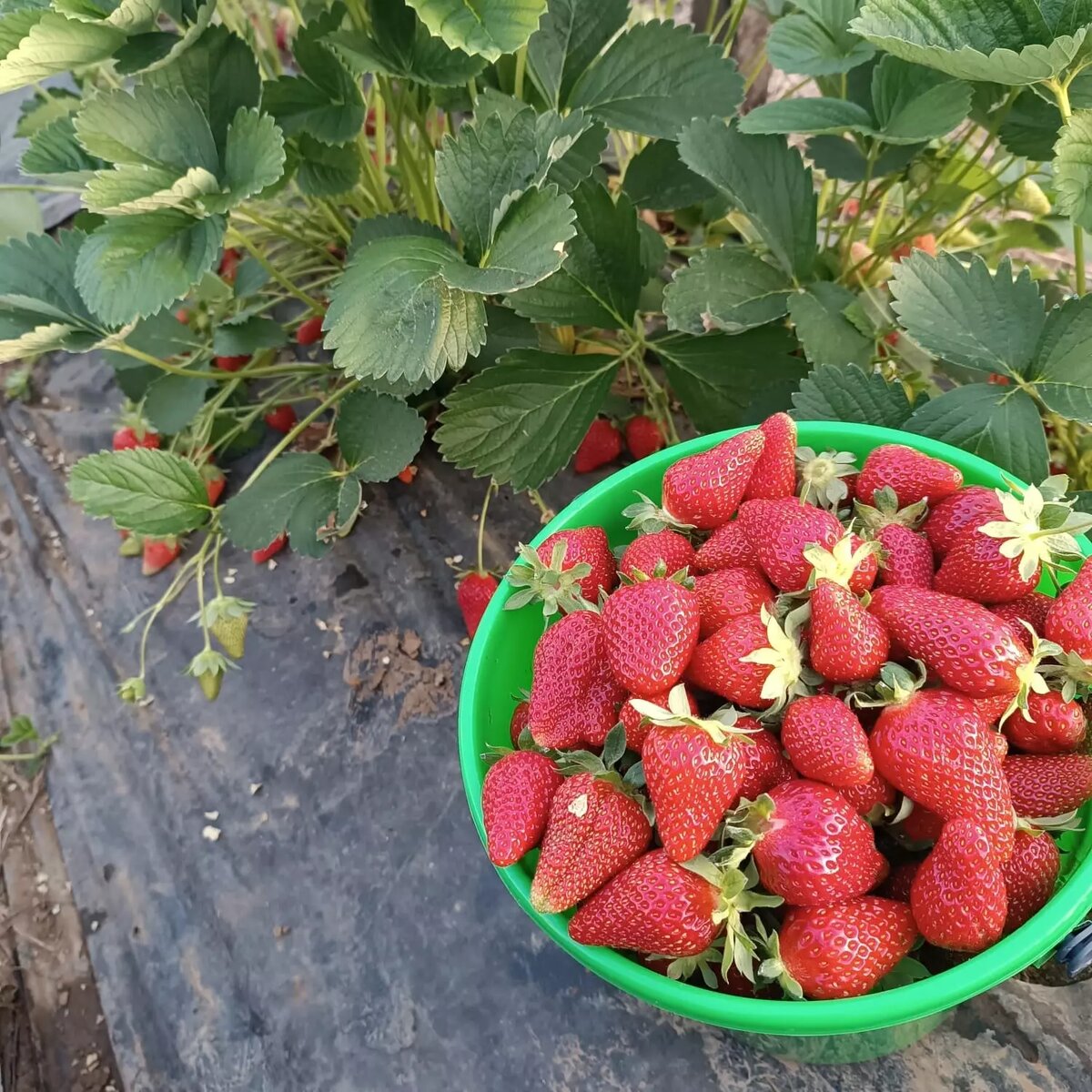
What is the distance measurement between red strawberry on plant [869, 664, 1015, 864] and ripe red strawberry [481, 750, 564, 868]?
8.6 inches

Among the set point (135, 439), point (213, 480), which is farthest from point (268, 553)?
point (135, 439)

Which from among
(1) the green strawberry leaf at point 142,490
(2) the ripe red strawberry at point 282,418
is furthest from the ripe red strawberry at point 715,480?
(2) the ripe red strawberry at point 282,418

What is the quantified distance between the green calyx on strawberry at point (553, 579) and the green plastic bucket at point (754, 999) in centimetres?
5

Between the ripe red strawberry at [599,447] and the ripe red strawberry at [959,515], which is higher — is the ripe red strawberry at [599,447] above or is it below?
below

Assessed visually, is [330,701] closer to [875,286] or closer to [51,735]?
[51,735]

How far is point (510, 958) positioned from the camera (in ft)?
3.04

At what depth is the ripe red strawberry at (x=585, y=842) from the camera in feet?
1.78

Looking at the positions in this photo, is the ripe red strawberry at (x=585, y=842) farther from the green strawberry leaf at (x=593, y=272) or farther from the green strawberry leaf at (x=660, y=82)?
the green strawberry leaf at (x=660, y=82)

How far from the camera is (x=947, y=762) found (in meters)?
0.50

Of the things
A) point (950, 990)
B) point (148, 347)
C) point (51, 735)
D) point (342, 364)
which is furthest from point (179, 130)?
point (950, 990)

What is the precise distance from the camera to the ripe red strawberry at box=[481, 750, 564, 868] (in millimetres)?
567

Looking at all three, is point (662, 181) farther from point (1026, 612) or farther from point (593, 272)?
point (1026, 612)

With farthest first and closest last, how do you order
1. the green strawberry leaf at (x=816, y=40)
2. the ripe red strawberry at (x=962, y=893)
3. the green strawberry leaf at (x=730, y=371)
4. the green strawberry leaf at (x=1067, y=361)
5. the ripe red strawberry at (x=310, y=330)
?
the ripe red strawberry at (x=310, y=330) < the green strawberry leaf at (x=730, y=371) < the green strawberry leaf at (x=816, y=40) < the green strawberry leaf at (x=1067, y=361) < the ripe red strawberry at (x=962, y=893)

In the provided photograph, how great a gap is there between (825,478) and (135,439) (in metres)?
1.09
